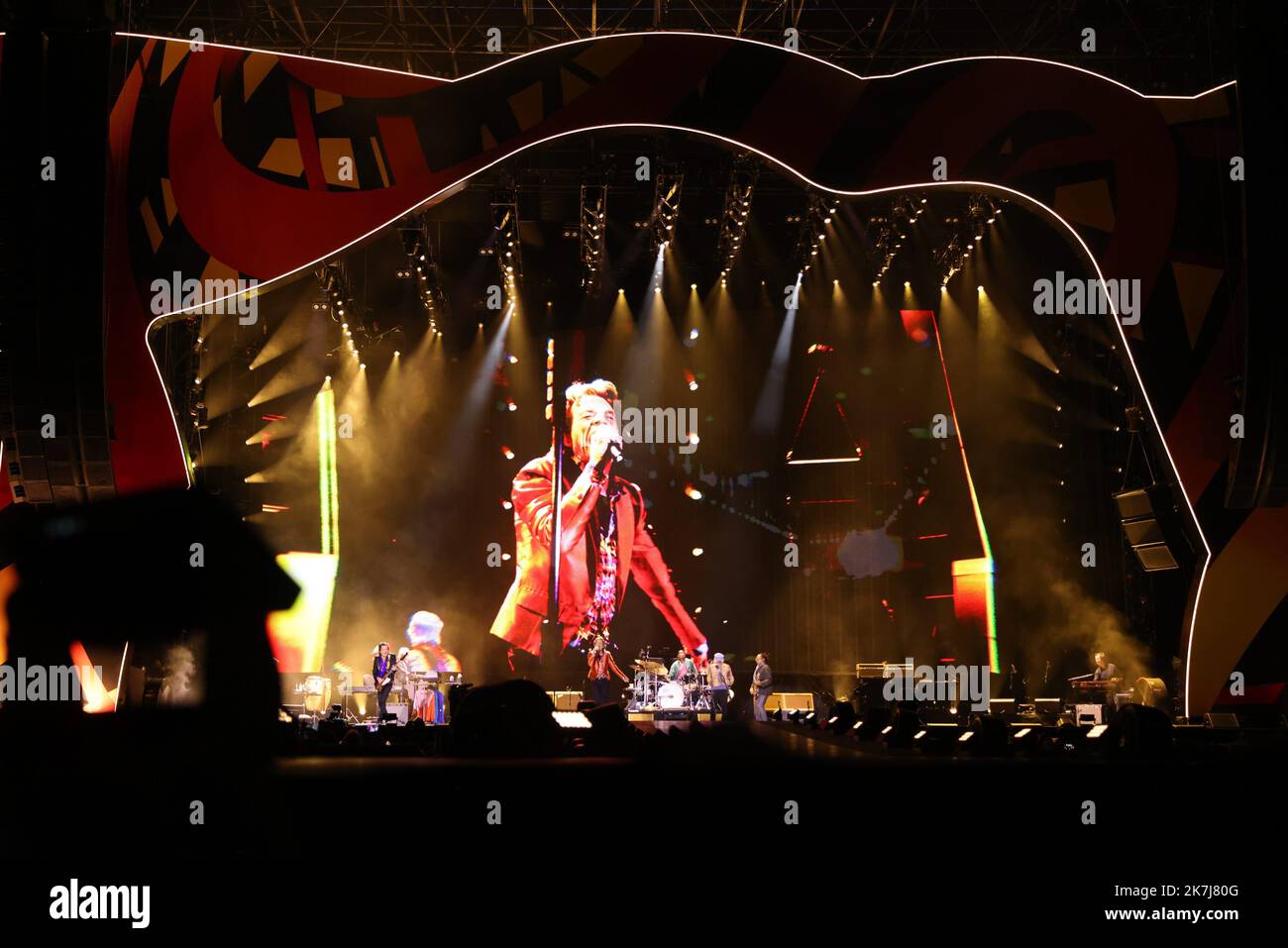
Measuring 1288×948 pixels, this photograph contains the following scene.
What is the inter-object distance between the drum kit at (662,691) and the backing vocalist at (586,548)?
4.50 feet

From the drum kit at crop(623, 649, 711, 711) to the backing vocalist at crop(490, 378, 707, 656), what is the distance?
4.50ft

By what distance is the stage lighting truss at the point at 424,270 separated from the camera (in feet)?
52.2

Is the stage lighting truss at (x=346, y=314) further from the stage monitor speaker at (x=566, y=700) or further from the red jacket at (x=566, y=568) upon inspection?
the stage monitor speaker at (x=566, y=700)

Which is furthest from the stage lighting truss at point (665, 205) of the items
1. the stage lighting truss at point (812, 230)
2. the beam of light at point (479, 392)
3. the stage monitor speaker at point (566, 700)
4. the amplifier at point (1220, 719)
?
the amplifier at point (1220, 719)

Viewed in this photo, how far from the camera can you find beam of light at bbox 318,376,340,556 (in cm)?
1842

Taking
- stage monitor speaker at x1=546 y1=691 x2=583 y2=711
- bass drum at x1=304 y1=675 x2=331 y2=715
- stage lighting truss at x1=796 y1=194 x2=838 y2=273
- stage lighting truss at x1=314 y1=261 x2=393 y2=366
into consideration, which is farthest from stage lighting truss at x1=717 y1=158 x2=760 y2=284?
bass drum at x1=304 y1=675 x2=331 y2=715

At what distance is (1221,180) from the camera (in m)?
6.13

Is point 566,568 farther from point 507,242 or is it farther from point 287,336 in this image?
point 287,336

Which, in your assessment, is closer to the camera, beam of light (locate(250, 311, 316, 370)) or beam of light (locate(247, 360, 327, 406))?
beam of light (locate(250, 311, 316, 370))

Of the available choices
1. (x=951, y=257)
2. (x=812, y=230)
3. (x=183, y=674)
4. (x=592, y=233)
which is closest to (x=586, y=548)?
(x=592, y=233)

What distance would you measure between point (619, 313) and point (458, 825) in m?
16.4

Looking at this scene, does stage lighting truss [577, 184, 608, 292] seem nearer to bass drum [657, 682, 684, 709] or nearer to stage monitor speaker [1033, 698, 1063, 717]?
bass drum [657, 682, 684, 709]
